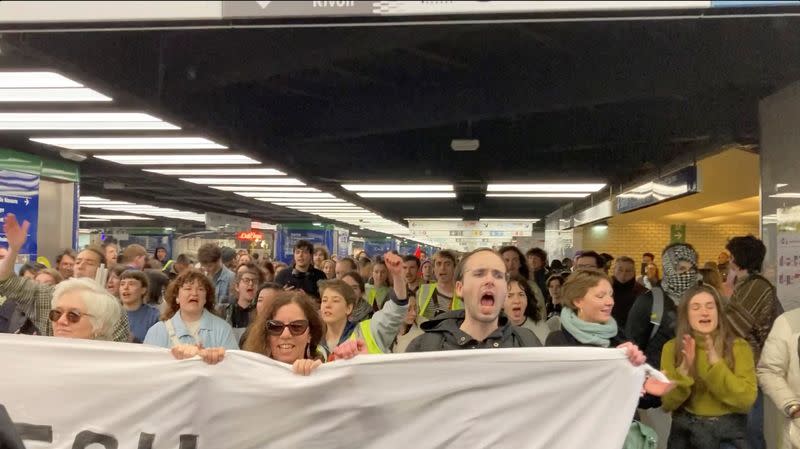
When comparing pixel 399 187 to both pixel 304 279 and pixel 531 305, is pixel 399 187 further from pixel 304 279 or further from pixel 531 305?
pixel 531 305

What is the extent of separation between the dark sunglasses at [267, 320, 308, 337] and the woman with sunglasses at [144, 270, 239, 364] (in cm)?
111

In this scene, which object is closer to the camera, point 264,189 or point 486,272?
point 486,272

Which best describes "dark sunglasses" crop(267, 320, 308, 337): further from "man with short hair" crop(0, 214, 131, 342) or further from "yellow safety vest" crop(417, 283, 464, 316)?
"yellow safety vest" crop(417, 283, 464, 316)

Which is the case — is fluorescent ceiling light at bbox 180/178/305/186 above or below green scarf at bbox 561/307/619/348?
above

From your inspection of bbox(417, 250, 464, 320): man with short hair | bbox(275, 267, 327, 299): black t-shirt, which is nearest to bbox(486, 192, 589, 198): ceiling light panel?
bbox(275, 267, 327, 299): black t-shirt

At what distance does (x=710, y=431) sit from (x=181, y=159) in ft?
28.0

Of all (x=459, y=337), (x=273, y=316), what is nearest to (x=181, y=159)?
(x=273, y=316)

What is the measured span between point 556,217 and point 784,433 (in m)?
21.0

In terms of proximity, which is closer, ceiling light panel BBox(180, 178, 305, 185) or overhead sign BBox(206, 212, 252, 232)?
ceiling light panel BBox(180, 178, 305, 185)

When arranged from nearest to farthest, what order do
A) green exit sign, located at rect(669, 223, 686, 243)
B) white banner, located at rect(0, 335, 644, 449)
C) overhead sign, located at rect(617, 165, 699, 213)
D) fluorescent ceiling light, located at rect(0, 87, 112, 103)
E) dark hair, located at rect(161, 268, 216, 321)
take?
white banner, located at rect(0, 335, 644, 449) < dark hair, located at rect(161, 268, 216, 321) < fluorescent ceiling light, located at rect(0, 87, 112, 103) < overhead sign, located at rect(617, 165, 699, 213) < green exit sign, located at rect(669, 223, 686, 243)

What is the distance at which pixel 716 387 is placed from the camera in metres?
3.99

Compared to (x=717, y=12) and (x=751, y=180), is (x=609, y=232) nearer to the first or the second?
(x=751, y=180)

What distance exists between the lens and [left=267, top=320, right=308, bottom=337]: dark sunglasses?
3.47 metres

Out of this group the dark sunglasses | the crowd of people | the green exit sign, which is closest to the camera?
the crowd of people
